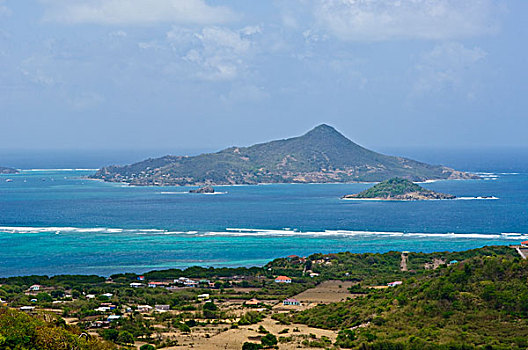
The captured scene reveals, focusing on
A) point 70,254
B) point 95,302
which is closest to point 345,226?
point 70,254

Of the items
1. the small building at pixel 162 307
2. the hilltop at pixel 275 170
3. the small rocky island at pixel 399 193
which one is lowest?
the small building at pixel 162 307

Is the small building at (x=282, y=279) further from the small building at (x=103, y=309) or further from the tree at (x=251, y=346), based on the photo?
the tree at (x=251, y=346)

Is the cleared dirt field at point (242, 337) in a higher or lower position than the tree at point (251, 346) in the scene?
lower

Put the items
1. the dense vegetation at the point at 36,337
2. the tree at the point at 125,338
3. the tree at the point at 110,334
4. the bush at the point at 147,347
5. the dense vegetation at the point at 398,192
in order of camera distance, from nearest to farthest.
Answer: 1. the dense vegetation at the point at 36,337
2. the bush at the point at 147,347
3. the tree at the point at 125,338
4. the tree at the point at 110,334
5. the dense vegetation at the point at 398,192

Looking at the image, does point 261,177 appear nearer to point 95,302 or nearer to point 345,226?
point 345,226

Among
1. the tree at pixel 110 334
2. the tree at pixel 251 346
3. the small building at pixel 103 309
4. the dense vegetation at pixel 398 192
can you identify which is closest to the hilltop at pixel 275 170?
the dense vegetation at pixel 398 192

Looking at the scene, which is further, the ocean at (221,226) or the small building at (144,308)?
the ocean at (221,226)

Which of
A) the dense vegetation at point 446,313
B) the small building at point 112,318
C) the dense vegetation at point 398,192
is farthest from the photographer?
the dense vegetation at point 398,192

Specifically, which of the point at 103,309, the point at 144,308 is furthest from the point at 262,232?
the point at 103,309
